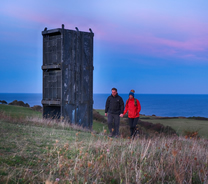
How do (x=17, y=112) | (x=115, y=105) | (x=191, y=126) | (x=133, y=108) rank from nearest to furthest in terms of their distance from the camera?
(x=133, y=108), (x=115, y=105), (x=191, y=126), (x=17, y=112)

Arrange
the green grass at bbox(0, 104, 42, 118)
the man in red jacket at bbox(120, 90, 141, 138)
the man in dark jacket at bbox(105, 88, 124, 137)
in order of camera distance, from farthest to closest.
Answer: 1. the green grass at bbox(0, 104, 42, 118)
2. the man in dark jacket at bbox(105, 88, 124, 137)
3. the man in red jacket at bbox(120, 90, 141, 138)

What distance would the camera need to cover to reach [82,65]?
1667 centimetres

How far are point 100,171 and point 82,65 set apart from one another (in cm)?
1252

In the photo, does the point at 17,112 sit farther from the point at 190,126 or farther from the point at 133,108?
the point at 190,126

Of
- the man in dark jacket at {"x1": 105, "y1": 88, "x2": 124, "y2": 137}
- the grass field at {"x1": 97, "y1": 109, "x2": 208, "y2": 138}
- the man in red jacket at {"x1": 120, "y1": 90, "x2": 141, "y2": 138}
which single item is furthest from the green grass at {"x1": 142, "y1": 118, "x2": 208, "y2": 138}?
the man in dark jacket at {"x1": 105, "y1": 88, "x2": 124, "y2": 137}

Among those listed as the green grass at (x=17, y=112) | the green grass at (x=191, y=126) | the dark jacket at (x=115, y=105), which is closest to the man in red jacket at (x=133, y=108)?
the dark jacket at (x=115, y=105)

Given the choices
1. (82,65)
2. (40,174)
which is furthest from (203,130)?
(40,174)

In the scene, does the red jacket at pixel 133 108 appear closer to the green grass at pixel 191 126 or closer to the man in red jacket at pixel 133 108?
the man in red jacket at pixel 133 108

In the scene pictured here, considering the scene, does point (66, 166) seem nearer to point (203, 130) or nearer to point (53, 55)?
point (53, 55)

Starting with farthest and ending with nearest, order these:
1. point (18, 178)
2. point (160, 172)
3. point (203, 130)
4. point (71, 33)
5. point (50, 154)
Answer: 1. point (203, 130)
2. point (71, 33)
3. point (50, 154)
4. point (160, 172)
5. point (18, 178)

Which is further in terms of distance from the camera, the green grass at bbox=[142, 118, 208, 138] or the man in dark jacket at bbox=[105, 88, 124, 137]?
the green grass at bbox=[142, 118, 208, 138]

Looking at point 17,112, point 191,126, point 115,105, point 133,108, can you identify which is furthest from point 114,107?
point 17,112

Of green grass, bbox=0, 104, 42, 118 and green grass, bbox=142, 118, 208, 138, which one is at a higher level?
green grass, bbox=0, 104, 42, 118

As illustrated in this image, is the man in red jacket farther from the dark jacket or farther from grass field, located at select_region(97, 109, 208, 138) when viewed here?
grass field, located at select_region(97, 109, 208, 138)
